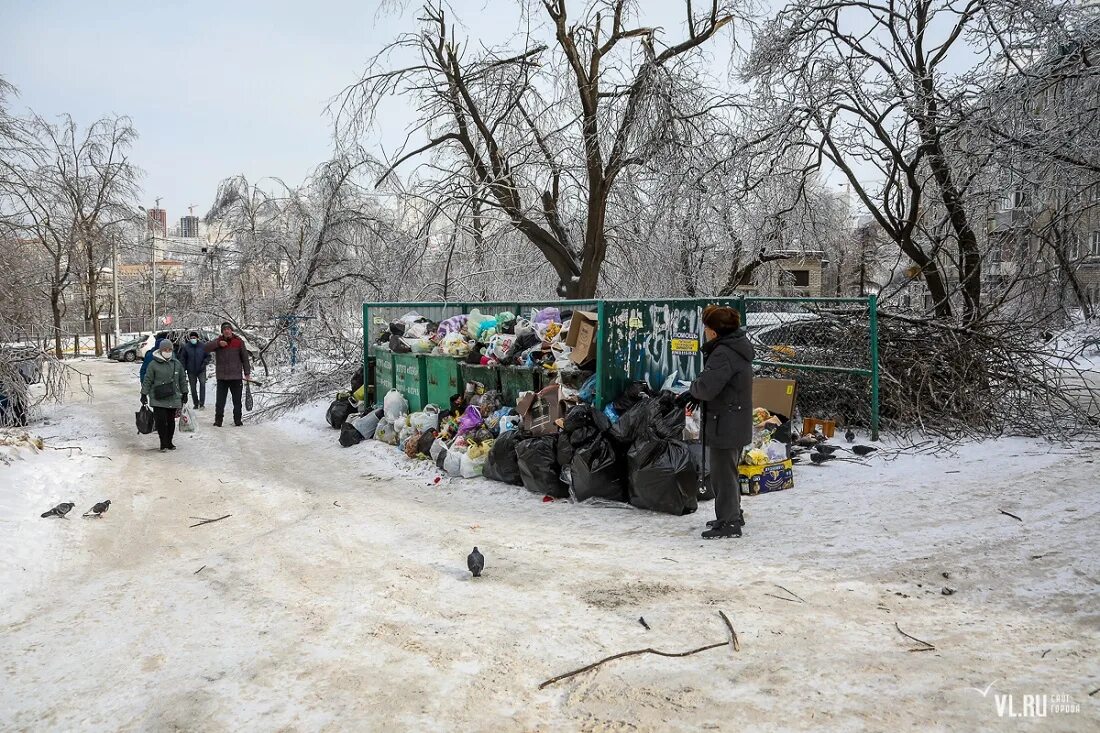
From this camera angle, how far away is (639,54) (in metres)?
11.4

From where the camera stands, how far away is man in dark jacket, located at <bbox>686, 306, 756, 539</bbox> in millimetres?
5312

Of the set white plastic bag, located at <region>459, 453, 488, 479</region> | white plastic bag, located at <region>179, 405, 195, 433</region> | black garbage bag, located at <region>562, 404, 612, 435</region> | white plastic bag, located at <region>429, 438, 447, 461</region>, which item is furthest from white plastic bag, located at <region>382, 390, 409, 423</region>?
black garbage bag, located at <region>562, 404, 612, 435</region>

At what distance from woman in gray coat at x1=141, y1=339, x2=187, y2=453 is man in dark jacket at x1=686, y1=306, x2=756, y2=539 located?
25.0 feet

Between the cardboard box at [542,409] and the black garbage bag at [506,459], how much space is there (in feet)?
0.55

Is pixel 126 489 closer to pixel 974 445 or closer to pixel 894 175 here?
pixel 974 445

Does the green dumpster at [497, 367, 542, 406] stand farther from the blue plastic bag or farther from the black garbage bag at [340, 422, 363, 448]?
the black garbage bag at [340, 422, 363, 448]

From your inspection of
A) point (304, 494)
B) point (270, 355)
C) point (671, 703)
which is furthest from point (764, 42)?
point (270, 355)

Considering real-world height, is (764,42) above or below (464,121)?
above

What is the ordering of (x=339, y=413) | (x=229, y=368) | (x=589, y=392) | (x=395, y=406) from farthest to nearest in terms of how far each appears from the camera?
1. (x=229, y=368)
2. (x=339, y=413)
3. (x=395, y=406)
4. (x=589, y=392)

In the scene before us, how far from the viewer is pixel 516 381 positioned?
26.6ft

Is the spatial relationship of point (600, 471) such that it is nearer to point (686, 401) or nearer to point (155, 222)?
point (686, 401)

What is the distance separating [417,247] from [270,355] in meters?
8.34

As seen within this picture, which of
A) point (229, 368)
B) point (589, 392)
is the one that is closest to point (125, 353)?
point (229, 368)

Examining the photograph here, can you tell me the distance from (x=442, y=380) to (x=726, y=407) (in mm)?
4756
